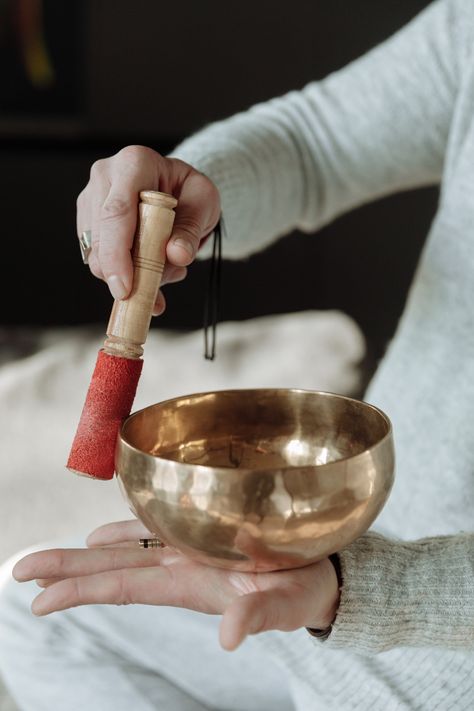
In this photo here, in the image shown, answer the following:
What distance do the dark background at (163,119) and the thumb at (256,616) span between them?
6.81ft

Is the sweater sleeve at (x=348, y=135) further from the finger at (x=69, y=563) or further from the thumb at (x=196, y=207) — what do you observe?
the finger at (x=69, y=563)

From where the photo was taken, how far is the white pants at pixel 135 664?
854 millimetres

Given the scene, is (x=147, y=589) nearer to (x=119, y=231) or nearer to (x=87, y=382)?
(x=119, y=231)

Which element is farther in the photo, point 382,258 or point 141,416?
point 382,258

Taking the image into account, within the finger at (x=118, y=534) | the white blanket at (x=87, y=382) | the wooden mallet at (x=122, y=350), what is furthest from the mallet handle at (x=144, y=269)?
the white blanket at (x=87, y=382)

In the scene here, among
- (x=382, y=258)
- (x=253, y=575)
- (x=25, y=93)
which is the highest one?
(x=253, y=575)

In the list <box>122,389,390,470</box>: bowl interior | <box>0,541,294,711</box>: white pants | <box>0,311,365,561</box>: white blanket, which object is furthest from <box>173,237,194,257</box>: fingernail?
<box>0,311,365,561</box>: white blanket

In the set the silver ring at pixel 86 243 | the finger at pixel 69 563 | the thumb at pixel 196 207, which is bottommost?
the finger at pixel 69 563

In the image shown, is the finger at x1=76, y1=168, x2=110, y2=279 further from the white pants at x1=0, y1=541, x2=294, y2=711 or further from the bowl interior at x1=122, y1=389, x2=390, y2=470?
the white pants at x1=0, y1=541, x2=294, y2=711

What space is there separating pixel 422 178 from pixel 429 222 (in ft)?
4.67

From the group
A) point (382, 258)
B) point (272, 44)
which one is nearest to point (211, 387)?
point (382, 258)

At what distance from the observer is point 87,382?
202 cm

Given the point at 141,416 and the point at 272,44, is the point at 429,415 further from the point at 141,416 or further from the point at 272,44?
the point at 272,44

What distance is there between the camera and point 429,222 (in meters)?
2.44
